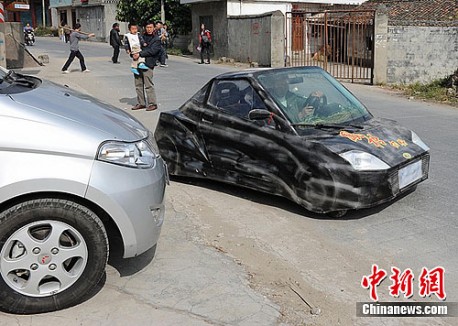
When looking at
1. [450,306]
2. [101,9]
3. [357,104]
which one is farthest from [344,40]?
[101,9]

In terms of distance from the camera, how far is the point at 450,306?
12.2ft

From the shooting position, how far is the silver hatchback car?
11.0 ft

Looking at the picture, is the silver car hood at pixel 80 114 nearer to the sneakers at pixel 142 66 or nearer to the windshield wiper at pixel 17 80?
the windshield wiper at pixel 17 80

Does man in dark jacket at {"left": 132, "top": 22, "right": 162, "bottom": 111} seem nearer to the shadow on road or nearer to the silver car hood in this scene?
the shadow on road

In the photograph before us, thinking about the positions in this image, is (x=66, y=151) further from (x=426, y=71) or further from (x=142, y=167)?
(x=426, y=71)

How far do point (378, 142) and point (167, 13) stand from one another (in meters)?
29.3

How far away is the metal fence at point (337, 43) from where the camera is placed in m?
18.4

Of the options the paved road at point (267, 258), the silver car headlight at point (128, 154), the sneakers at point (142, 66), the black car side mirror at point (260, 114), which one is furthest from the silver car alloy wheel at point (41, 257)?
the sneakers at point (142, 66)

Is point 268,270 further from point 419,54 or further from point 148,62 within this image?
point 419,54

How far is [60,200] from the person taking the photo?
345 cm

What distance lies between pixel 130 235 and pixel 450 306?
2271 mm

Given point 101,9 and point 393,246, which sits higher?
point 101,9

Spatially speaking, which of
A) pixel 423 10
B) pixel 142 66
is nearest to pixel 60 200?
pixel 142 66

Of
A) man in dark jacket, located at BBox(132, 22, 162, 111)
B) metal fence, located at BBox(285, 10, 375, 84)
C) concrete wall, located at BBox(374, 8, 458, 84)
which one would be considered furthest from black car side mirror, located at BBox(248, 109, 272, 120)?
concrete wall, located at BBox(374, 8, 458, 84)
